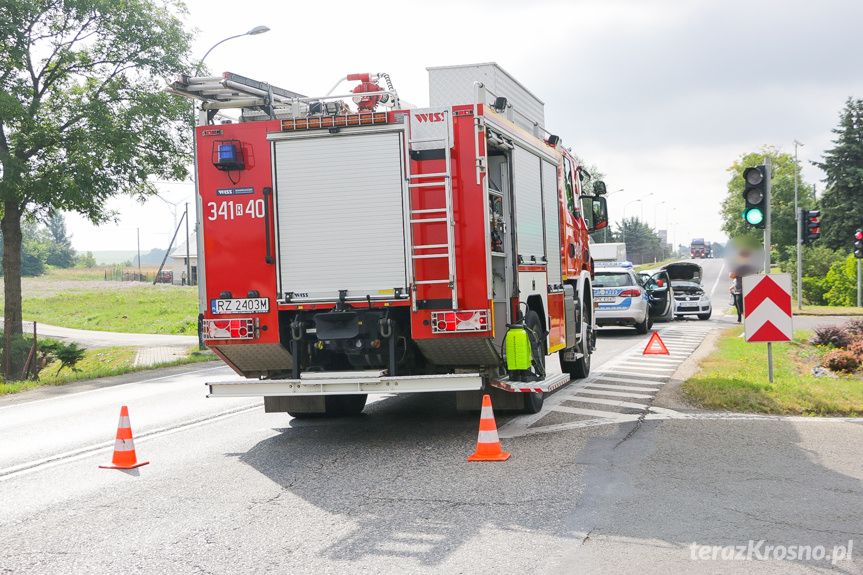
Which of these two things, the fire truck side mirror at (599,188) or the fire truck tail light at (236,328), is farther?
the fire truck side mirror at (599,188)

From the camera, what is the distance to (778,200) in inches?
2625

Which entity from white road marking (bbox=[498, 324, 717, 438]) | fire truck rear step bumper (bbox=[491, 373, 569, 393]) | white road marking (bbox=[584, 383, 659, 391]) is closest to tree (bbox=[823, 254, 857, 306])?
white road marking (bbox=[498, 324, 717, 438])

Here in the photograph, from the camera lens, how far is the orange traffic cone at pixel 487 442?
7.11 metres

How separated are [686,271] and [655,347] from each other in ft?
43.7

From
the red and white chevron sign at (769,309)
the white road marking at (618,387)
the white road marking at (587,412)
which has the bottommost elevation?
the white road marking at (618,387)

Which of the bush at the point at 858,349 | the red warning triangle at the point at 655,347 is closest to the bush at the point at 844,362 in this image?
the bush at the point at 858,349

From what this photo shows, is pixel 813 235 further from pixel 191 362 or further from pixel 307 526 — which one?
pixel 307 526

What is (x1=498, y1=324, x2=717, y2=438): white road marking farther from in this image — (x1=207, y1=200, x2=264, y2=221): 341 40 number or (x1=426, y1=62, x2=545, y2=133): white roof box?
(x1=426, y1=62, x2=545, y2=133): white roof box

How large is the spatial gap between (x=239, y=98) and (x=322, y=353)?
114 inches

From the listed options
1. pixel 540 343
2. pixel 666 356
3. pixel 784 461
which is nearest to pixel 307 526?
pixel 784 461

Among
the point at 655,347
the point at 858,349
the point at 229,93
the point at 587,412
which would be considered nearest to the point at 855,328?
Answer: the point at 858,349

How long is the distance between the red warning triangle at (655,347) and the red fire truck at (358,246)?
836 centimetres

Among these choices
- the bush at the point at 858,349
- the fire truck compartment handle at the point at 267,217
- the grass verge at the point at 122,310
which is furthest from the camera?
the grass verge at the point at 122,310

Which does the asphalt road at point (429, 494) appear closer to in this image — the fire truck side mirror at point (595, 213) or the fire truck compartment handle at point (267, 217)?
the fire truck compartment handle at point (267, 217)
